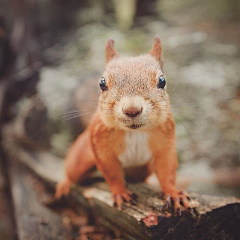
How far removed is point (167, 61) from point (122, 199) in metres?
1.00

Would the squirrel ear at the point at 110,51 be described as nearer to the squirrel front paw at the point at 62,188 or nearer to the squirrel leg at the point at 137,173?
the squirrel leg at the point at 137,173

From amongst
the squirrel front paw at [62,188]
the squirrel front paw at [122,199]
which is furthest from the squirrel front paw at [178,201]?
the squirrel front paw at [62,188]

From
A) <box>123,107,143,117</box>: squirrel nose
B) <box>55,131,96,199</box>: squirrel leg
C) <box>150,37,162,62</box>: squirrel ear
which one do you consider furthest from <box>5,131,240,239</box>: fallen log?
<box>150,37,162,62</box>: squirrel ear

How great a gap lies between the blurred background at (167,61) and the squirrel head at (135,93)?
52cm

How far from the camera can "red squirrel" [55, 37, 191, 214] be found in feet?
4.27

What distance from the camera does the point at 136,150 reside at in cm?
167

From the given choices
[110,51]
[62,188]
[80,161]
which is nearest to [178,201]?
[80,161]

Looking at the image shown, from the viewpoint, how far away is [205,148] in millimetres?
2691

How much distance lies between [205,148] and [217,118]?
0.34 meters

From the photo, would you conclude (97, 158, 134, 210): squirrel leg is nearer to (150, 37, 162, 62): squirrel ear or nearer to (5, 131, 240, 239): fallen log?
(5, 131, 240, 239): fallen log

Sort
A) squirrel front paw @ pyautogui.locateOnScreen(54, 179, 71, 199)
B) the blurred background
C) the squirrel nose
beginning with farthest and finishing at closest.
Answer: squirrel front paw @ pyautogui.locateOnScreen(54, 179, 71, 199) < the blurred background < the squirrel nose

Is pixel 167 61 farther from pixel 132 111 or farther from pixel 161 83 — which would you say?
pixel 132 111

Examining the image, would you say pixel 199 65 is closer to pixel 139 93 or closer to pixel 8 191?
pixel 139 93

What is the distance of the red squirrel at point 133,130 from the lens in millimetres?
1303
